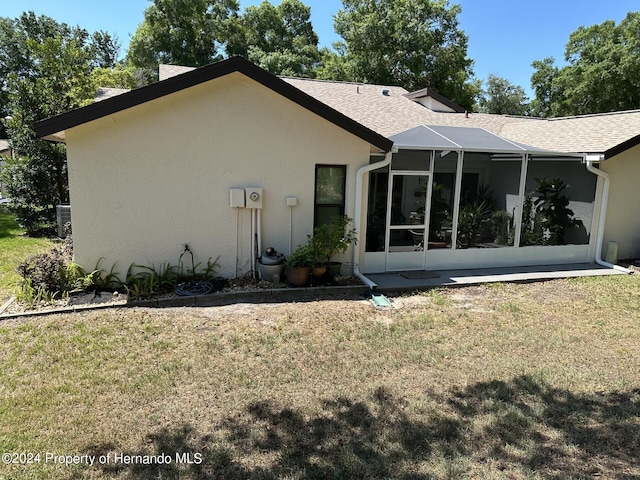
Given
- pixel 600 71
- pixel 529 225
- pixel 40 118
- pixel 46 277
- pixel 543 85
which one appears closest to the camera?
pixel 46 277

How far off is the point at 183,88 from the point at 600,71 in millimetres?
30309

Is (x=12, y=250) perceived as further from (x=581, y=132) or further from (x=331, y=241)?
(x=581, y=132)

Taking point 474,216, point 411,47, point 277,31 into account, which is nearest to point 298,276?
point 474,216

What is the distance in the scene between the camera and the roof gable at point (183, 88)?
677 centimetres

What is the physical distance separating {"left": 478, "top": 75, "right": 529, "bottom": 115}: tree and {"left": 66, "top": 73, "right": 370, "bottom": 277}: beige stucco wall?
44460 mm

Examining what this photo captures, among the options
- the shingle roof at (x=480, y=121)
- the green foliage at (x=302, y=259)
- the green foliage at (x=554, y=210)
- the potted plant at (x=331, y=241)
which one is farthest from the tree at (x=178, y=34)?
the green foliage at (x=302, y=259)

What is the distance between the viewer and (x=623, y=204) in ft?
36.1

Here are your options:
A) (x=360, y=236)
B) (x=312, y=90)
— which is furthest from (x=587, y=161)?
(x=312, y=90)

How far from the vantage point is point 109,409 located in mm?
4023

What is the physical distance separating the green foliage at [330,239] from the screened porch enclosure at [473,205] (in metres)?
0.92

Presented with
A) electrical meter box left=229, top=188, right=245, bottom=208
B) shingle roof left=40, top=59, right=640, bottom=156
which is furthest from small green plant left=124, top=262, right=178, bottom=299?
shingle roof left=40, top=59, right=640, bottom=156

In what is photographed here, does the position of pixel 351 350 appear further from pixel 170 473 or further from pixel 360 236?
pixel 360 236

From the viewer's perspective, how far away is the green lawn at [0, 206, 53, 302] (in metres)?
7.78

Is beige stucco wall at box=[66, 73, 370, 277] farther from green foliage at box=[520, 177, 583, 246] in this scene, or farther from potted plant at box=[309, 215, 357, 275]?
green foliage at box=[520, 177, 583, 246]
